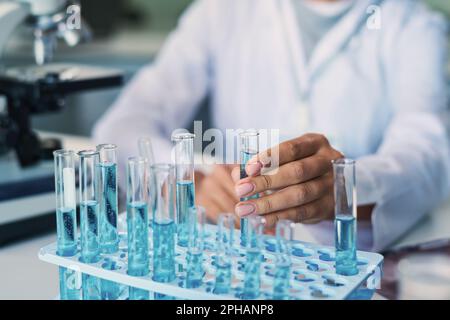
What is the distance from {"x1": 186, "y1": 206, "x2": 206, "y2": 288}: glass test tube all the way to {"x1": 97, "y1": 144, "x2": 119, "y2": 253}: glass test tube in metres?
0.09

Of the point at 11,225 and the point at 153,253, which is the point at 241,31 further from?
the point at 153,253

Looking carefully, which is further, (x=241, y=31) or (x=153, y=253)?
(x=241, y=31)

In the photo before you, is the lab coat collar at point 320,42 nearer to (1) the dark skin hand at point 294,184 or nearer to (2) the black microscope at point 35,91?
(2) the black microscope at point 35,91

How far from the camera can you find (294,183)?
696 mm

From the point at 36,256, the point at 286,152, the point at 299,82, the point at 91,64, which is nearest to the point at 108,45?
the point at 91,64

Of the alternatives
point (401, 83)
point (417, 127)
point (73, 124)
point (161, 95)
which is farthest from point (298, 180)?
point (73, 124)

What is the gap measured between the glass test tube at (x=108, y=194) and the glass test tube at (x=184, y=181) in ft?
0.20

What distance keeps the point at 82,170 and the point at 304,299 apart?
0.24m

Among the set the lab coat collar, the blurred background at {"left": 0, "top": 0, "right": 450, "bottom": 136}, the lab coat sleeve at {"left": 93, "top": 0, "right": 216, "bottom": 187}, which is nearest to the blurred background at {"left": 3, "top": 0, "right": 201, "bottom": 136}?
the blurred background at {"left": 0, "top": 0, "right": 450, "bottom": 136}

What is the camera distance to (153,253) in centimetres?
58

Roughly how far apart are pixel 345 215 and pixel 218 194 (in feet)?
1.38

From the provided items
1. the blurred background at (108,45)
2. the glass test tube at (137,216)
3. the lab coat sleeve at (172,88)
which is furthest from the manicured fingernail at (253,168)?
the blurred background at (108,45)

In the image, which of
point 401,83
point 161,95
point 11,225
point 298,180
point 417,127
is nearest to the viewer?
point 298,180

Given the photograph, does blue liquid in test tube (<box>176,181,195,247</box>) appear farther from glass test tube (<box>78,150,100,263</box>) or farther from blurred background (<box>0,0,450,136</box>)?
blurred background (<box>0,0,450,136</box>)
